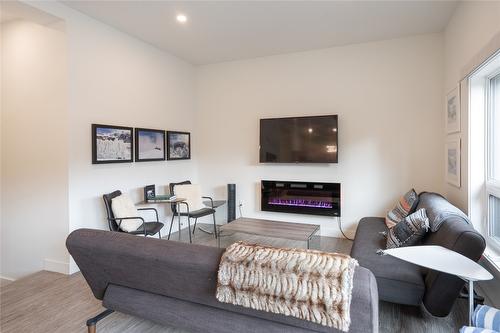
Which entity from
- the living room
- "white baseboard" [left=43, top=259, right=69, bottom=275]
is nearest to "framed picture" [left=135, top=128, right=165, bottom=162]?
the living room

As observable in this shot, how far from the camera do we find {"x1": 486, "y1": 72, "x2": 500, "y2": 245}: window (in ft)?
8.39

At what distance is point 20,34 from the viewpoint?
11.5 ft

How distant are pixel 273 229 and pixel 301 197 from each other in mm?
1290

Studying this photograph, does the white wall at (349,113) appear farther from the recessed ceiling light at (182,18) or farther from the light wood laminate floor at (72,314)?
the light wood laminate floor at (72,314)

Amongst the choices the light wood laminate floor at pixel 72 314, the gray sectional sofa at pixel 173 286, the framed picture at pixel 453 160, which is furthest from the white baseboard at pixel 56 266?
the framed picture at pixel 453 160

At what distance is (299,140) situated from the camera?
4.57 m

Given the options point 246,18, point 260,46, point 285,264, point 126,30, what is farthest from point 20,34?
point 285,264

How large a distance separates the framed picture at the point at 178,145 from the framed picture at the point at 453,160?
398 centimetres

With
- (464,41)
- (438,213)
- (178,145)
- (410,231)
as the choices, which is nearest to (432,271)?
(410,231)

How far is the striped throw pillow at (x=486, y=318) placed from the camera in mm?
1423

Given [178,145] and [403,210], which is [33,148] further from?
[403,210]

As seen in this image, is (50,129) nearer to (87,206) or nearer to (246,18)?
(87,206)

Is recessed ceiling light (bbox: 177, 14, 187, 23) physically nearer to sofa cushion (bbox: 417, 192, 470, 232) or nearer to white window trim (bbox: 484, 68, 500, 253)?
white window trim (bbox: 484, 68, 500, 253)

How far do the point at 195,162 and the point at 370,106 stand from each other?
10.5 ft
